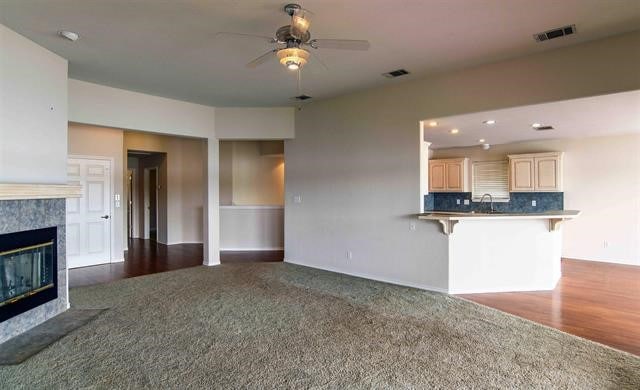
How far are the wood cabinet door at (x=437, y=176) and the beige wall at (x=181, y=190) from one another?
18.7ft

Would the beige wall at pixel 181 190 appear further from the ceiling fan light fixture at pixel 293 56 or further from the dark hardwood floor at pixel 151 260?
the ceiling fan light fixture at pixel 293 56

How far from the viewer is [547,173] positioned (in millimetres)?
6910

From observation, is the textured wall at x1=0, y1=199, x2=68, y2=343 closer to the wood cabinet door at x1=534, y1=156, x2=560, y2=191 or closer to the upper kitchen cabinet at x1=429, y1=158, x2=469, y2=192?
the upper kitchen cabinet at x1=429, y1=158, x2=469, y2=192

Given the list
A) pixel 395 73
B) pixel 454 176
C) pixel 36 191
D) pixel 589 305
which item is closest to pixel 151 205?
pixel 36 191

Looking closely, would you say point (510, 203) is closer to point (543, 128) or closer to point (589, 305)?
point (543, 128)

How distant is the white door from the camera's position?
234 inches

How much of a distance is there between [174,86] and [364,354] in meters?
4.27

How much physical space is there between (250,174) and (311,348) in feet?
20.0

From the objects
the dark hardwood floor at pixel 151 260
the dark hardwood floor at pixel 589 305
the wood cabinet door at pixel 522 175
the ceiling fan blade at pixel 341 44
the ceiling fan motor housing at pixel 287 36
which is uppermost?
the ceiling fan motor housing at pixel 287 36

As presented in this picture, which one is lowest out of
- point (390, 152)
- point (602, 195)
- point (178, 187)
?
point (602, 195)

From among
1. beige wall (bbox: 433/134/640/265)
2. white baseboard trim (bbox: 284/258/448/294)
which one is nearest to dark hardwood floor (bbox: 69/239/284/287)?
white baseboard trim (bbox: 284/258/448/294)

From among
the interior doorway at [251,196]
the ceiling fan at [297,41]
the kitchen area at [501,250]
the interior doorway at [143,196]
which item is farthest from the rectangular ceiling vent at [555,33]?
the interior doorway at [143,196]

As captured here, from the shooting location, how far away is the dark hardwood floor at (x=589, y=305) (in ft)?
10.7

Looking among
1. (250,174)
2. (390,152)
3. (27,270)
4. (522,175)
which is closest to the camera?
(27,270)
